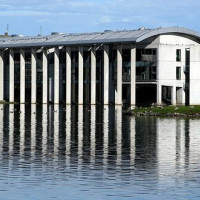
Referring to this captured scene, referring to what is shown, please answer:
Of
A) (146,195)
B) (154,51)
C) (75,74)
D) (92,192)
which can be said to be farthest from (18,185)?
(75,74)

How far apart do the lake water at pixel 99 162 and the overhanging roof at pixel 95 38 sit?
49.8 metres

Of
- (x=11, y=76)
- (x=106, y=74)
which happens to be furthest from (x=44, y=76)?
Result: (x=106, y=74)

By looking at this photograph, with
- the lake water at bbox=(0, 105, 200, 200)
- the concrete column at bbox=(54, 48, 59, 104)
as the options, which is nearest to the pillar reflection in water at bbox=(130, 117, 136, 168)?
the lake water at bbox=(0, 105, 200, 200)

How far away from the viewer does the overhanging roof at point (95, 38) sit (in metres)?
120

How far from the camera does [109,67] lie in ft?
432

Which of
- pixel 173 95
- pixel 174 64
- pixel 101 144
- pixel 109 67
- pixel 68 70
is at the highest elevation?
pixel 174 64

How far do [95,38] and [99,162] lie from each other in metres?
86.8

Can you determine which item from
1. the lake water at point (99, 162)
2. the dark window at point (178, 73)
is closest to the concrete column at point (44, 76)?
the dark window at point (178, 73)

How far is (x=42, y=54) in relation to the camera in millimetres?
139750

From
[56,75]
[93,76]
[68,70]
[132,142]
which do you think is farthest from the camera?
[56,75]

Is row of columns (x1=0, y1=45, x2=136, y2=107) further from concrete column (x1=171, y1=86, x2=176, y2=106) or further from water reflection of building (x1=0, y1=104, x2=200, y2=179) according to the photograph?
water reflection of building (x1=0, y1=104, x2=200, y2=179)

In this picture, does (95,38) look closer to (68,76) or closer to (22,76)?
(68,76)

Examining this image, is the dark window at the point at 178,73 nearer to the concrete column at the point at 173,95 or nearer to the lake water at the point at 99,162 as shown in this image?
the concrete column at the point at 173,95

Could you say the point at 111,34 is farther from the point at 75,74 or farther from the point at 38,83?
the point at 38,83
